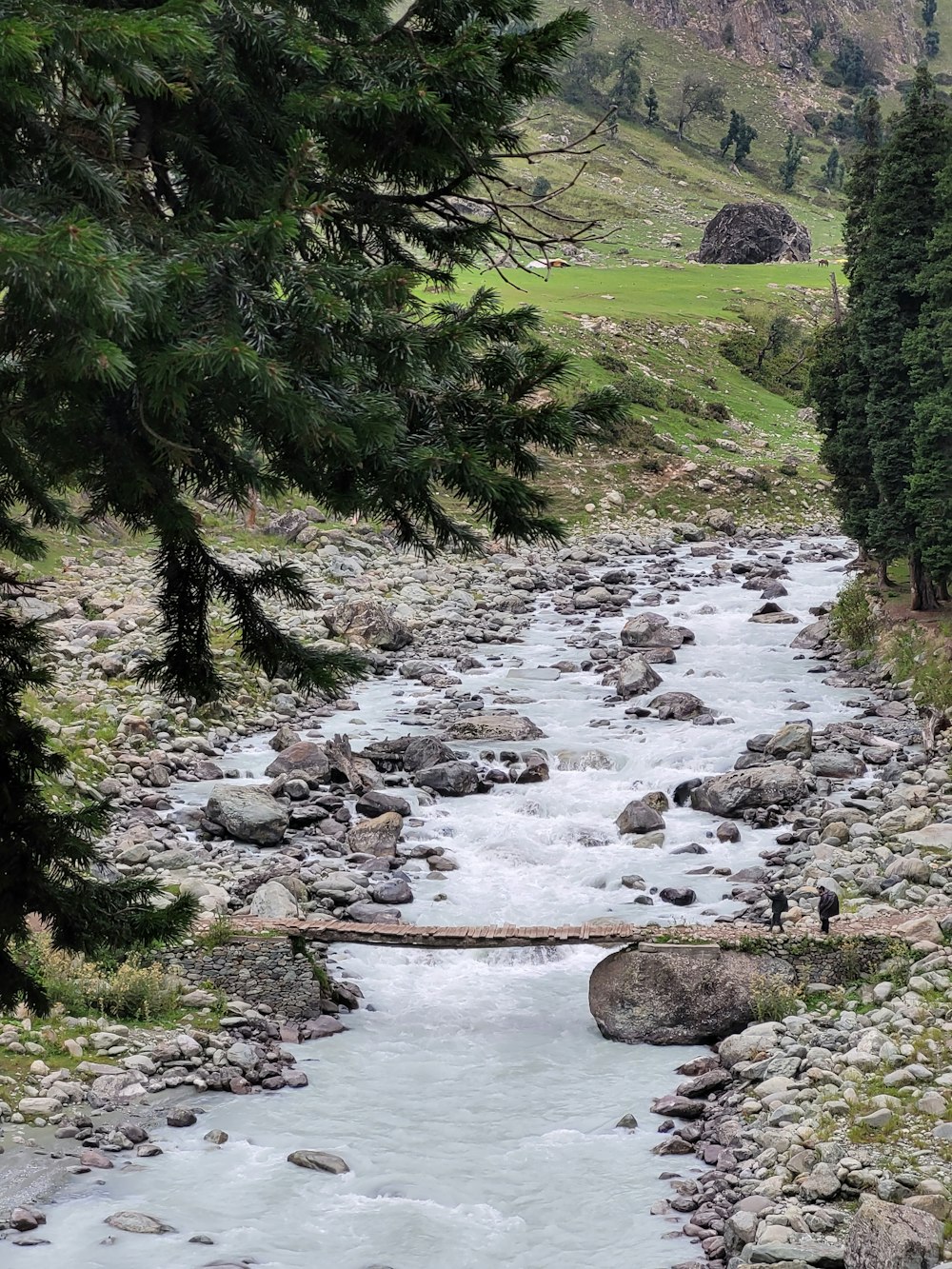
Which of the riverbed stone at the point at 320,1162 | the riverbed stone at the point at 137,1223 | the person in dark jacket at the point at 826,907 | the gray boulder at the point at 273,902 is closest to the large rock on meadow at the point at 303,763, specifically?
the gray boulder at the point at 273,902

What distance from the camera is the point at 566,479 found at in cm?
5522

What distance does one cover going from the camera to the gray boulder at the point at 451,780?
25047 mm

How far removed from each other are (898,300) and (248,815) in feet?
65.9

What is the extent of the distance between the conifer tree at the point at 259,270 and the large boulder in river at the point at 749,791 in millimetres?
17021

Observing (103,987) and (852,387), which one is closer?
(103,987)

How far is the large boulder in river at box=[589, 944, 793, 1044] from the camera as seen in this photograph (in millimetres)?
16547

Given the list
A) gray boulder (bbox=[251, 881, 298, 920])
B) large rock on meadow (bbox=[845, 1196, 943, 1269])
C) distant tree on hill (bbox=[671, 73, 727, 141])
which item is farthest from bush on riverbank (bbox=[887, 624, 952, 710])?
distant tree on hill (bbox=[671, 73, 727, 141])

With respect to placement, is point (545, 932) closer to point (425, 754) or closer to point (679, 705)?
point (425, 754)

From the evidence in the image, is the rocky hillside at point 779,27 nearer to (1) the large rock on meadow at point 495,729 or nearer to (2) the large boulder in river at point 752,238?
(2) the large boulder in river at point 752,238

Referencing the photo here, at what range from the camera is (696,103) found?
145m

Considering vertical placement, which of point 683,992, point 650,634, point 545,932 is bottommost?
point 650,634

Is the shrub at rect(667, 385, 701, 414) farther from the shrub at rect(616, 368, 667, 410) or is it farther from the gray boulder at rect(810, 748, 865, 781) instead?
the gray boulder at rect(810, 748, 865, 781)

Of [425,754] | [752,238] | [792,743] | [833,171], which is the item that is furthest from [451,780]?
[833,171]

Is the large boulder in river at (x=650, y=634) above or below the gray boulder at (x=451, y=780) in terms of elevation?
above
